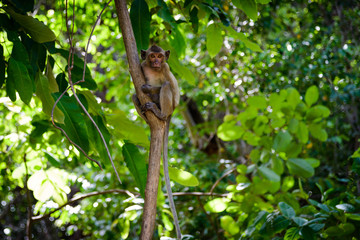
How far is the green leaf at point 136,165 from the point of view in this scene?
2.38 meters

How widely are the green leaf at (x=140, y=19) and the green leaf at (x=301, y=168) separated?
5.89ft

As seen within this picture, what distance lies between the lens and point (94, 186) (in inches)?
246

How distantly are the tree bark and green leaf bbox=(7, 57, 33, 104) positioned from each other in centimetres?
59

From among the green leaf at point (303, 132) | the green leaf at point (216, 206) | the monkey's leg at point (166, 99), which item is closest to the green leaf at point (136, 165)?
the monkey's leg at point (166, 99)

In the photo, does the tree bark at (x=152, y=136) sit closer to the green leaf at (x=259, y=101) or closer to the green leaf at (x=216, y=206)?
the green leaf at (x=216, y=206)

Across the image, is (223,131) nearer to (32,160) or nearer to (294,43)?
(32,160)

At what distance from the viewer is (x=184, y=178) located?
247 centimetres

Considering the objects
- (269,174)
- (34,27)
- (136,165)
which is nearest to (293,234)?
(269,174)

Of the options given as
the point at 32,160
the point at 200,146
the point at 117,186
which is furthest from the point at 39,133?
the point at 200,146

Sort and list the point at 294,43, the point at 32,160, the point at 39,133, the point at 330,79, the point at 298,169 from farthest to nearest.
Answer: the point at 294,43, the point at 330,79, the point at 32,160, the point at 298,169, the point at 39,133

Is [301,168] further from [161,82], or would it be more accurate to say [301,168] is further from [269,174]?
[161,82]

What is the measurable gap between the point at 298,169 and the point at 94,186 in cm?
386

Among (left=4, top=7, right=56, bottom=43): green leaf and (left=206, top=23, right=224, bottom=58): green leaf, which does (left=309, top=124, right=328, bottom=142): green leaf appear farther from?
(left=4, top=7, right=56, bottom=43): green leaf

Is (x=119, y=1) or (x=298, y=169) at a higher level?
(x=119, y=1)
